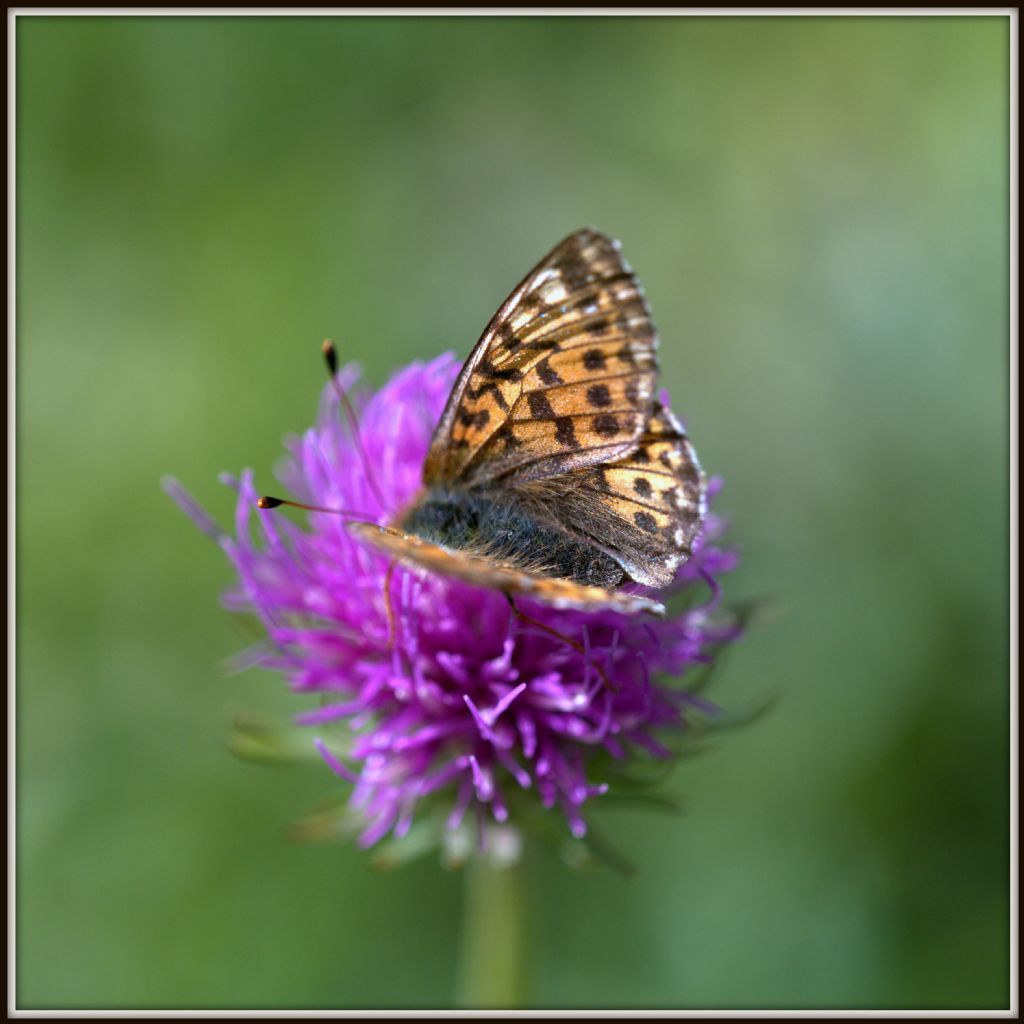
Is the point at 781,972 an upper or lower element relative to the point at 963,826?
lower

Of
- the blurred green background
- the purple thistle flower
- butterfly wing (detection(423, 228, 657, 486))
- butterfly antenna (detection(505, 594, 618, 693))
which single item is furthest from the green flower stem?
butterfly wing (detection(423, 228, 657, 486))

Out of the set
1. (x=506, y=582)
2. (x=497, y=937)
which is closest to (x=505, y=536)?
(x=506, y=582)

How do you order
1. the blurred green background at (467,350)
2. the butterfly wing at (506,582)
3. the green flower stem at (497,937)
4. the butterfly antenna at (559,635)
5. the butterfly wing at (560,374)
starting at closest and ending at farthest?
the butterfly wing at (506,582) < the butterfly antenna at (559,635) < the butterfly wing at (560,374) < the green flower stem at (497,937) < the blurred green background at (467,350)

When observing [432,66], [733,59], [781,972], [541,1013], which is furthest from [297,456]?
[733,59]

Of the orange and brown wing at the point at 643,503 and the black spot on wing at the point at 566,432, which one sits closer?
the orange and brown wing at the point at 643,503

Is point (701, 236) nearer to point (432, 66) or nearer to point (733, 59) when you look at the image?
point (733, 59)

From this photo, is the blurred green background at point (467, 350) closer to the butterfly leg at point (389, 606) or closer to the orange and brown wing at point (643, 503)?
the butterfly leg at point (389, 606)

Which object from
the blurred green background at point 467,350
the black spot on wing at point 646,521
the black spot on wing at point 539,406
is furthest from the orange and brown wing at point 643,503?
the blurred green background at point 467,350
